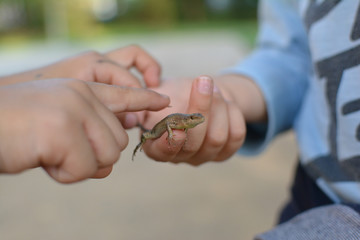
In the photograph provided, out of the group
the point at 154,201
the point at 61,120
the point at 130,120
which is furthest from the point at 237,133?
the point at 154,201

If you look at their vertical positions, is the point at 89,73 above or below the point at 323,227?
above

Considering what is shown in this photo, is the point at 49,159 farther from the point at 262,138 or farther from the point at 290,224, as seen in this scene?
the point at 262,138

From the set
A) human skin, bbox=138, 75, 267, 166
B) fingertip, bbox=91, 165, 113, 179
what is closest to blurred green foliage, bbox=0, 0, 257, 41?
human skin, bbox=138, 75, 267, 166

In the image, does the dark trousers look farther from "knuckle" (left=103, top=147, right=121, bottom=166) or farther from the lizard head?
"knuckle" (left=103, top=147, right=121, bottom=166)

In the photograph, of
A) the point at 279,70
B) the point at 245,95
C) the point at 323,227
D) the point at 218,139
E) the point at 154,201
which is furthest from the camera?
the point at 154,201

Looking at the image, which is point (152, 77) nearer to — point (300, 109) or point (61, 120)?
point (300, 109)

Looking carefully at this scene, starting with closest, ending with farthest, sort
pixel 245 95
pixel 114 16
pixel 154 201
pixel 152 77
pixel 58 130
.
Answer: pixel 58 130 → pixel 152 77 → pixel 245 95 → pixel 154 201 → pixel 114 16

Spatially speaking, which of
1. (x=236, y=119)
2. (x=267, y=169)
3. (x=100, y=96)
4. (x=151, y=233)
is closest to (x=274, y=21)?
(x=236, y=119)
